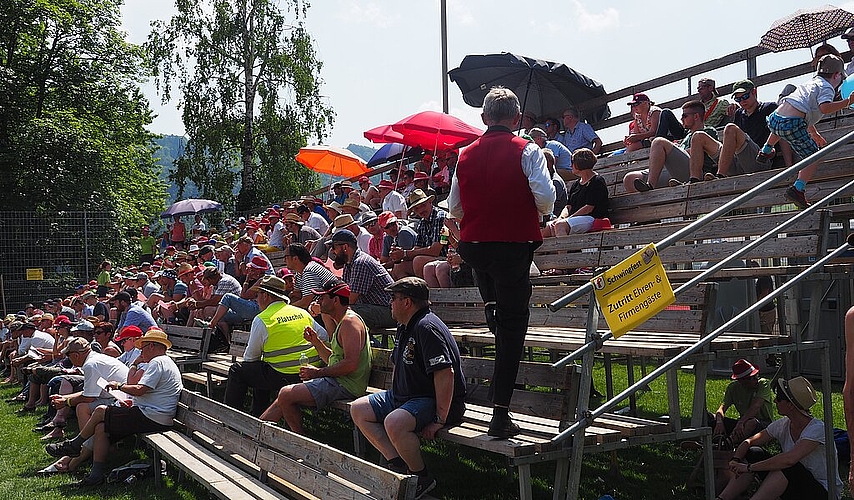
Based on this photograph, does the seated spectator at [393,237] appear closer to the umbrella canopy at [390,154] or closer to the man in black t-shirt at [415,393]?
the man in black t-shirt at [415,393]

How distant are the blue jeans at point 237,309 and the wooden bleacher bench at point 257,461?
2.96 meters

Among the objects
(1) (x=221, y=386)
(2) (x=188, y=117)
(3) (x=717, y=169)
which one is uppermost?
(2) (x=188, y=117)

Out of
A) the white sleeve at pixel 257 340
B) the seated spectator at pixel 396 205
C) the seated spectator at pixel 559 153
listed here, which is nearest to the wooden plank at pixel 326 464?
the white sleeve at pixel 257 340

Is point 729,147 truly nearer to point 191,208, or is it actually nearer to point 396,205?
point 396,205

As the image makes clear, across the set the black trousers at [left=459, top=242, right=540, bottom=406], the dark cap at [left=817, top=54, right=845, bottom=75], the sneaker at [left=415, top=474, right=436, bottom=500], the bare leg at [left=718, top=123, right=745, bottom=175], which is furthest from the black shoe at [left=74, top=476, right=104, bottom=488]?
the dark cap at [left=817, top=54, right=845, bottom=75]

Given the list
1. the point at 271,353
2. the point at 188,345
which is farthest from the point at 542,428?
the point at 188,345

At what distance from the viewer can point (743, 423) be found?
22.3 feet

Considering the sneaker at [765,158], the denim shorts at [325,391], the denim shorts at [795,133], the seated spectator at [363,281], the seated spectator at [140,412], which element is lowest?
the seated spectator at [140,412]

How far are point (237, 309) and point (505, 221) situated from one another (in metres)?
7.17

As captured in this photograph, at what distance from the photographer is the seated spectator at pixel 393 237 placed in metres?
10.3

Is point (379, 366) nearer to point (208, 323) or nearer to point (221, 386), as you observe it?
point (221, 386)

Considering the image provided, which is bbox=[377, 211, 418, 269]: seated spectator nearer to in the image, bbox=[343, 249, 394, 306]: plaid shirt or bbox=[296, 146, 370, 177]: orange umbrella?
bbox=[343, 249, 394, 306]: plaid shirt

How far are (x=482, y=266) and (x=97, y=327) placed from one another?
8030 millimetres

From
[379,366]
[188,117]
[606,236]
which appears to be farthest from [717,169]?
[188,117]
